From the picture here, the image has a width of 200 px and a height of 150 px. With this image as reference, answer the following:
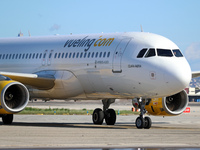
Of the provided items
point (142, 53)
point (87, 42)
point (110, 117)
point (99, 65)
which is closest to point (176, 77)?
point (142, 53)

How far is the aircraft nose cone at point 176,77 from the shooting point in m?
24.8

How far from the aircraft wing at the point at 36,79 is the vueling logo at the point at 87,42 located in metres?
2.23

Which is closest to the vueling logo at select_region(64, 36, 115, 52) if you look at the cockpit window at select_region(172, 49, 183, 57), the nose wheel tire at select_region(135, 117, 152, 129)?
the cockpit window at select_region(172, 49, 183, 57)

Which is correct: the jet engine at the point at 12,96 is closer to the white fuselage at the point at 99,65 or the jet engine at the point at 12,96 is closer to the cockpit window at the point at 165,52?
the white fuselage at the point at 99,65

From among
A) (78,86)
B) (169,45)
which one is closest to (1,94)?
(78,86)

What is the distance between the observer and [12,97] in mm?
27281

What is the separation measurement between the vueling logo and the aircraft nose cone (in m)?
4.17

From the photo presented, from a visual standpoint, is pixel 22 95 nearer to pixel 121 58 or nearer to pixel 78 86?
pixel 78 86

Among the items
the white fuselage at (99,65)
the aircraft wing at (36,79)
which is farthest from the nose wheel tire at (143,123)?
the aircraft wing at (36,79)

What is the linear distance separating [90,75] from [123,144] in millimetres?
11025

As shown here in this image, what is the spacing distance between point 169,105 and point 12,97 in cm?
860

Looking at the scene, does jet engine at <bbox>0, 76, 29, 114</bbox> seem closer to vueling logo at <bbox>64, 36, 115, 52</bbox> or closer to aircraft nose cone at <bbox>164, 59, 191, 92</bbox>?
vueling logo at <bbox>64, 36, 115, 52</bbox>

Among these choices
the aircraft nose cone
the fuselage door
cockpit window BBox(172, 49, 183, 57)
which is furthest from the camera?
the fuselage door

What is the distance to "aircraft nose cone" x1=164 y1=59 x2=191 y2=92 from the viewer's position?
81.3 feet
